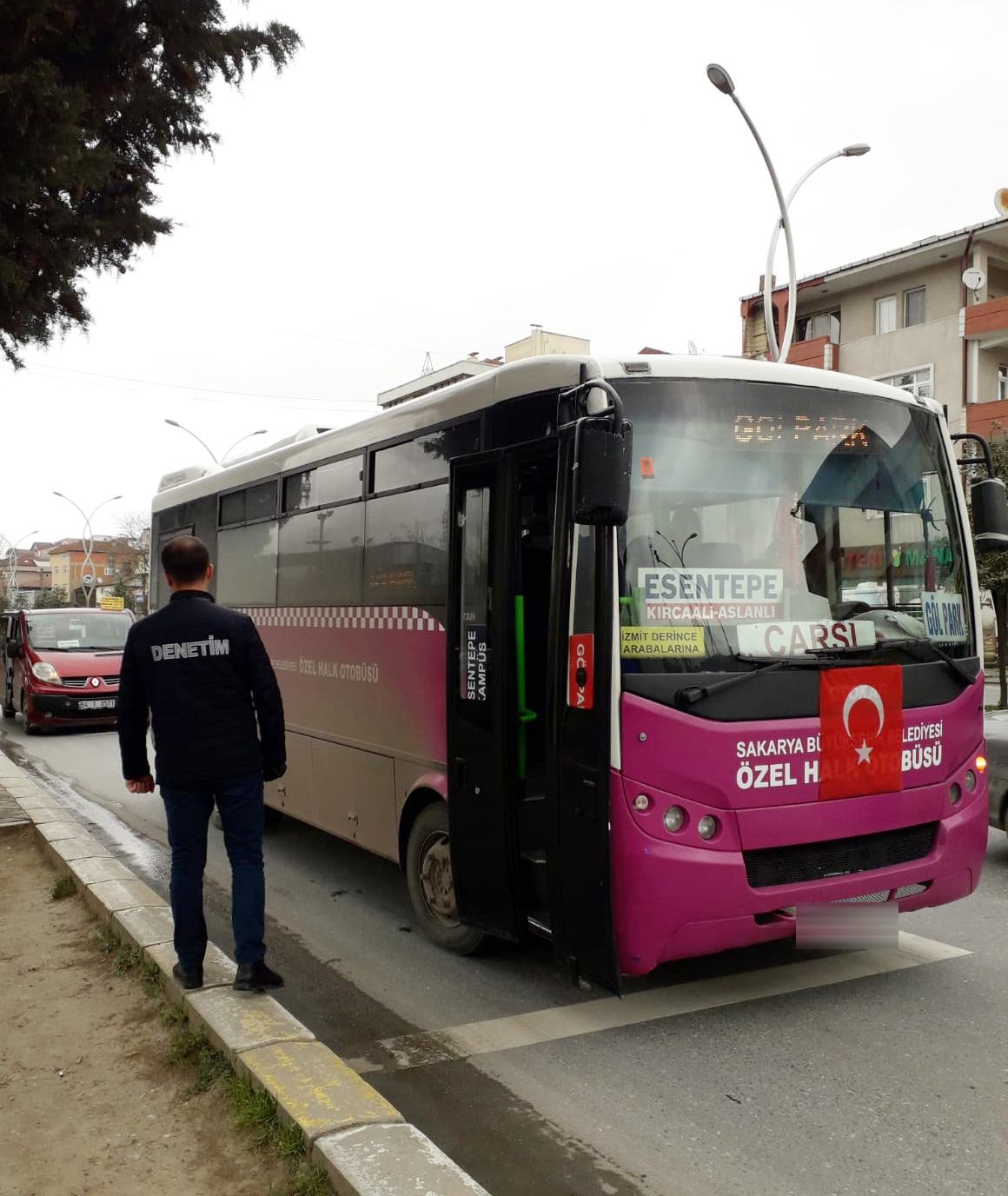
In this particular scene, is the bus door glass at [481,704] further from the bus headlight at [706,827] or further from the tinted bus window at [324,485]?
the tinted bus window at [324,485]

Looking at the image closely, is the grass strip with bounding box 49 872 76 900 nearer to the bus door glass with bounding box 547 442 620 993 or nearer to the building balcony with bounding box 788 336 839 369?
the bus door glass with bounding box 547 442 620 993

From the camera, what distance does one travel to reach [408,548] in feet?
19.0

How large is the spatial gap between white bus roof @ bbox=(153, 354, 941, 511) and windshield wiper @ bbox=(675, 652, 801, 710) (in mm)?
1228

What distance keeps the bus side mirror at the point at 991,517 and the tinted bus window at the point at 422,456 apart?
8.24ft

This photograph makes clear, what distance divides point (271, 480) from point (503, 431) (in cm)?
338

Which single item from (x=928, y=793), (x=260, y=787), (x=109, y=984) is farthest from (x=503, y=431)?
(x=109, y=984)

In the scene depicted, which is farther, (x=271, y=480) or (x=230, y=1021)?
(x=271, y=480)

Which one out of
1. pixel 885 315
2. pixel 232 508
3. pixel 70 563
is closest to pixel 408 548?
pixel 232 508

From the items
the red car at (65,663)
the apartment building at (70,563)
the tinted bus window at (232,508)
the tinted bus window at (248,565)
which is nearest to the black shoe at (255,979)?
the tinted bus window at (248,565)

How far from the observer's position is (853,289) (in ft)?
112

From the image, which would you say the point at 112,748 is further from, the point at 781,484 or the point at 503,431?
the point at 781,484

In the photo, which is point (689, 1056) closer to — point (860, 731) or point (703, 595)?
point (860, 731)

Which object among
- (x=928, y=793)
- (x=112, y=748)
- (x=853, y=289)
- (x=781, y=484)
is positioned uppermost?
(x=853, y=289)

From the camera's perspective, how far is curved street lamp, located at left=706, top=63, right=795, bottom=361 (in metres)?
16.1
